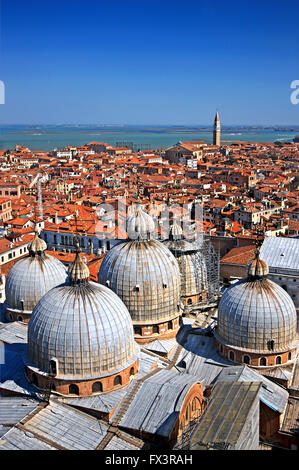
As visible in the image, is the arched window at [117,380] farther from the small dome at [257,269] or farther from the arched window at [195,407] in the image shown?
the small dome at [257,269]

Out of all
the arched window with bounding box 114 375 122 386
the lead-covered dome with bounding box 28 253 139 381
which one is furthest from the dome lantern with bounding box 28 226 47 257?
the arched window with bounding box 114 375 122 386

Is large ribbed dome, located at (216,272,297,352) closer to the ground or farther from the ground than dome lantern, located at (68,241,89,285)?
closer to the ground

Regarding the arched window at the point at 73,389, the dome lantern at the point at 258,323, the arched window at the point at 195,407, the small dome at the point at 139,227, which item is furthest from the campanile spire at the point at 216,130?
the arched window at the point at 73,389

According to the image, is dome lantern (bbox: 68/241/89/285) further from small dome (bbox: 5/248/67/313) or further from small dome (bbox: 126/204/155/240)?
small dome (bbox: 5/248/67/313)

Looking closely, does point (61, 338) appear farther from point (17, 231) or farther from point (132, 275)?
point (17, 231)

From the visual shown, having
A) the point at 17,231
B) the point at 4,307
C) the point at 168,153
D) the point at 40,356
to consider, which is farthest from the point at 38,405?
the point at 168,153

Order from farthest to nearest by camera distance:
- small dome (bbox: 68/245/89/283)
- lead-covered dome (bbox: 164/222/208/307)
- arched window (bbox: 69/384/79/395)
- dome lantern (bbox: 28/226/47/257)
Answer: lead-covered dome (bbox: 164/222/208/307), dome lantern (bbox: 28/226/47/257), small dome (bbox: 68/245/89/283), arched window (bbox: 69/384/79/395)

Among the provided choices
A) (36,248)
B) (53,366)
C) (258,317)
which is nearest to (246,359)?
(258,317)
